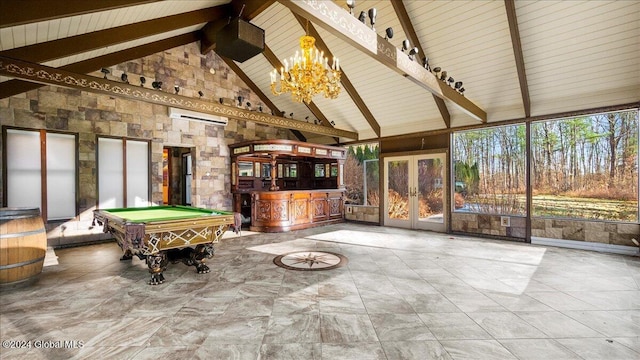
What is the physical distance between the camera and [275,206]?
25.8ft

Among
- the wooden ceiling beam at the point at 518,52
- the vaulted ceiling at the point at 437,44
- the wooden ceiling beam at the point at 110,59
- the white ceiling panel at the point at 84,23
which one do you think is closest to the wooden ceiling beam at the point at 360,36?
the vaulted ceiling at the point at 437,44

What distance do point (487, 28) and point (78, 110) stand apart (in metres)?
8.79

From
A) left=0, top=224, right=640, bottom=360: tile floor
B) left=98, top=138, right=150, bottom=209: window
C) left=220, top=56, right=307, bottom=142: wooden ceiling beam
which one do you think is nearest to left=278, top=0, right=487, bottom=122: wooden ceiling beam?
left=0, top=224, right=640, bottom=360: tile floor

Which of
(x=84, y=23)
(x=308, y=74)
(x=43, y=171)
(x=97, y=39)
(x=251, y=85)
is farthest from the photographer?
(x=251, y=85)

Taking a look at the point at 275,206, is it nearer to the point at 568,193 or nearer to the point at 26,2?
the point at 26,2

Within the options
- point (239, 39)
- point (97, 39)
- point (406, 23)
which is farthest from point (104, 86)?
point (406, 23)

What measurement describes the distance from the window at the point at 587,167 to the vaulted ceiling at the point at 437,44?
0.42 metres

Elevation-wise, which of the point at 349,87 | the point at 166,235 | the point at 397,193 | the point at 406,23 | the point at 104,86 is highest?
the point at 406,23

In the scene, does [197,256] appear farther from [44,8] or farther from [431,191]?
[431,191]

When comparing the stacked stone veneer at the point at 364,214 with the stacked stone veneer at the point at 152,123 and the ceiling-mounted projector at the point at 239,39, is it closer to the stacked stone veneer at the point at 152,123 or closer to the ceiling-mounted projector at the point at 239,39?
the stacked stone veneer at the point at 152,123

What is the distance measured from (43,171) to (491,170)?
10.3 meters

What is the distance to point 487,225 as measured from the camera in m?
6.97

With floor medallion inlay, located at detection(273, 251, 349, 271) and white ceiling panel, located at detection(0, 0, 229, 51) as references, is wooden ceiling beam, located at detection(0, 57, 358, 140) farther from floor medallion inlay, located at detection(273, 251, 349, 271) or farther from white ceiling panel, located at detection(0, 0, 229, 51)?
floor medallion inlay, located at detection(273, 251, 349, 271)

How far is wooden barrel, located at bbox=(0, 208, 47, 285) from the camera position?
3389 millimetres
